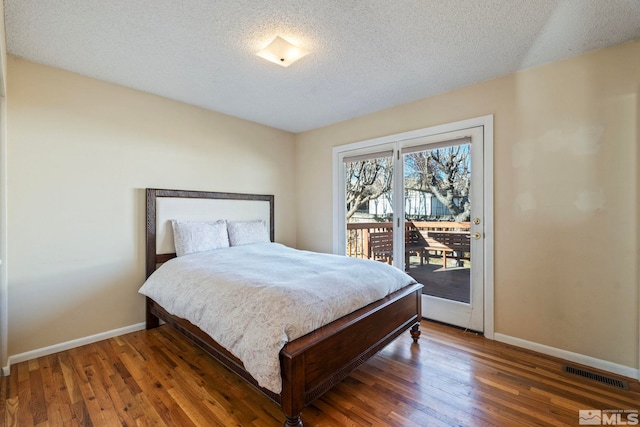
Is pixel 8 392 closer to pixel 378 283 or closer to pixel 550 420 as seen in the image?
pixel 378 283

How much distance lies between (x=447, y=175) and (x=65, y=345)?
3962 millimetres

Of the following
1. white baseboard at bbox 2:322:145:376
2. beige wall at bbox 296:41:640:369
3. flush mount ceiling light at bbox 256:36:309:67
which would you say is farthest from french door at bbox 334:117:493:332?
white baseboard at bbox 2:322:145:376

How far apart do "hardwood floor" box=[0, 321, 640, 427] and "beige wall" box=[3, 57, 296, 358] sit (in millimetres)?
437

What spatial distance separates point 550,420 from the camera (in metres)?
1.61

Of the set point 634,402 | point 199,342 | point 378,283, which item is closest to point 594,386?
point 634,402

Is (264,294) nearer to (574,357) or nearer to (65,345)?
(65,345)

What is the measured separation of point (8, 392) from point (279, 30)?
3.06 meters

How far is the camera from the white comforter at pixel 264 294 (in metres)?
1.56

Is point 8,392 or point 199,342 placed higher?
point 199,342

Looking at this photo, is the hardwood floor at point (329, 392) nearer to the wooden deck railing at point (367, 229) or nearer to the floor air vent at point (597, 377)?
the floor air vent at point (597, 377)

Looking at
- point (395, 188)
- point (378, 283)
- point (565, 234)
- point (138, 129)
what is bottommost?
point (378, 283)

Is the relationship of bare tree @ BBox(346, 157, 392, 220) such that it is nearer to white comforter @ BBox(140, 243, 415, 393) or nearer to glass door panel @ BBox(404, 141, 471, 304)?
glass door panel @ BBox(404, 141, 471, 304)

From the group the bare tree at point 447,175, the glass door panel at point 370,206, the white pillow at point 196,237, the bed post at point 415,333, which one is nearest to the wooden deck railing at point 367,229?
the glass door panel at point 370,206

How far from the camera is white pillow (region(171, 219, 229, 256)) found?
2.95 m
